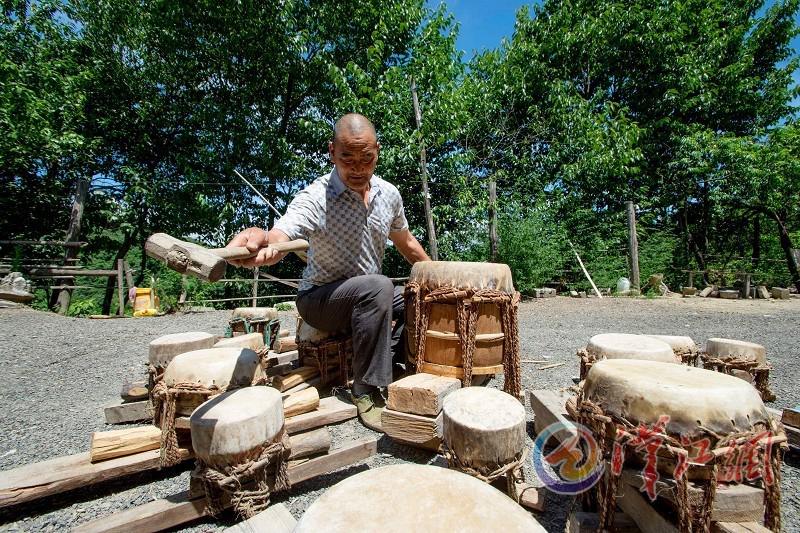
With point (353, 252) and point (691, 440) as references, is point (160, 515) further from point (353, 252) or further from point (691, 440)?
point (691, 440)

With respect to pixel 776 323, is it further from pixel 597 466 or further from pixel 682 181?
pixel 682 181

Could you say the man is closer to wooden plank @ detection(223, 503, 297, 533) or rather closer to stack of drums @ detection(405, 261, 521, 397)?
stack of drums @ detection(405, 261, 521, 397)

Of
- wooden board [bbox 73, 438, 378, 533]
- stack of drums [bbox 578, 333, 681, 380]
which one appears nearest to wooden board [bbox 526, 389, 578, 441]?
stack of drums [bbox 578, 333, 681, 380]

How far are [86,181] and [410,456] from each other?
11.2 meters

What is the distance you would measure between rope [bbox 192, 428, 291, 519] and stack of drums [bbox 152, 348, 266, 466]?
0.96 ft

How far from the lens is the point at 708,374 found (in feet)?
4.01

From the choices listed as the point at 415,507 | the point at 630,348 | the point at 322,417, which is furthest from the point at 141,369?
the point at 630,348

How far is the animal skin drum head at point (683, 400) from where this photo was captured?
3.39 feet

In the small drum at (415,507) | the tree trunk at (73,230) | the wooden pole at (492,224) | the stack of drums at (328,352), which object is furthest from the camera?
→ the tree trunk at (73,230)

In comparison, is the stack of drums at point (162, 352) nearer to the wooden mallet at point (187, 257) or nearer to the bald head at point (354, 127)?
the wooden mallet at point (187, 257)

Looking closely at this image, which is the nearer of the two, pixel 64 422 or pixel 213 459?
pixel 213 459

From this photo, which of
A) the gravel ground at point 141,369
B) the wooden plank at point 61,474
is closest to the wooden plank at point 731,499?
the gravel ground at point 141,369

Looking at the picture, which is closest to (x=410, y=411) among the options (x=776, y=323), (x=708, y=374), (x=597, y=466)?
(x=597, y=466)

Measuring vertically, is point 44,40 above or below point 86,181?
above
